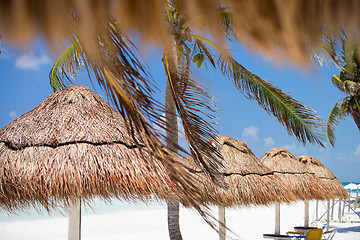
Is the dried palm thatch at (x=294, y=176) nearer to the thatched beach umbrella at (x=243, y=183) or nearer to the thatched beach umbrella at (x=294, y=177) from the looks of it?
the thatched beach umbrella at (x=294, y=177)

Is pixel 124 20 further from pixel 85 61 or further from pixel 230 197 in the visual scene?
pixel 230 197

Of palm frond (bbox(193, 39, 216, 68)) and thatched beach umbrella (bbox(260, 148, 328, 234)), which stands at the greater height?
palm frond (bbox(193, 39, 216, 68))

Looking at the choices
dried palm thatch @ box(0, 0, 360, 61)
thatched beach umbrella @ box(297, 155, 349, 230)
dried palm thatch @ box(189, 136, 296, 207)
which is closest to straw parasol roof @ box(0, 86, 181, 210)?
dried palm thatch @ box(189, 136, 296, 207)

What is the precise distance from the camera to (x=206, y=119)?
3.10 meters

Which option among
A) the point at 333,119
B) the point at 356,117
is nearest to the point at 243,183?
the point at 356,117

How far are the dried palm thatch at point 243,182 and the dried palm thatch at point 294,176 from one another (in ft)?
8.39

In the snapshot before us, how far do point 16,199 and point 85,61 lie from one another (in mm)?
3285

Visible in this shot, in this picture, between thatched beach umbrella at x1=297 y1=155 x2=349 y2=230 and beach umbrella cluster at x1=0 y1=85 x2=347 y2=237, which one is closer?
beach umbrella cluster at x1=0 y1=85 x2=347 y2=237

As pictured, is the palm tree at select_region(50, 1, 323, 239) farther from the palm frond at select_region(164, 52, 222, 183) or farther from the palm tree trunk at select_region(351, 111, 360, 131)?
the palm tree trunk at select_region(351, 111, 360, 131)

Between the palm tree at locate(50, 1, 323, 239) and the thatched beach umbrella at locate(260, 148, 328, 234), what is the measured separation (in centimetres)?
392

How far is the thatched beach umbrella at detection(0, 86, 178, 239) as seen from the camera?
12.4 feet

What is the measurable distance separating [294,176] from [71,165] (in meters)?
8.04

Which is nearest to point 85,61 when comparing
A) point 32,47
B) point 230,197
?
point 32,47

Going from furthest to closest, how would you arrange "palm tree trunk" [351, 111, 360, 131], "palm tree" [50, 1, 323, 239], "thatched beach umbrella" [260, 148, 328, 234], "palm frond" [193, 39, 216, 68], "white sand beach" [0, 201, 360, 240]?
"white sand beach" [0, 201, 360, 240] → "palm tree trunk" [351, 111, 360, 131] → "thatched beach umbrella" [260, 148, 328, 234] → "palm frond" [193, 39, 216, 68] → "palm tree" [50, 1, 323, 239]
